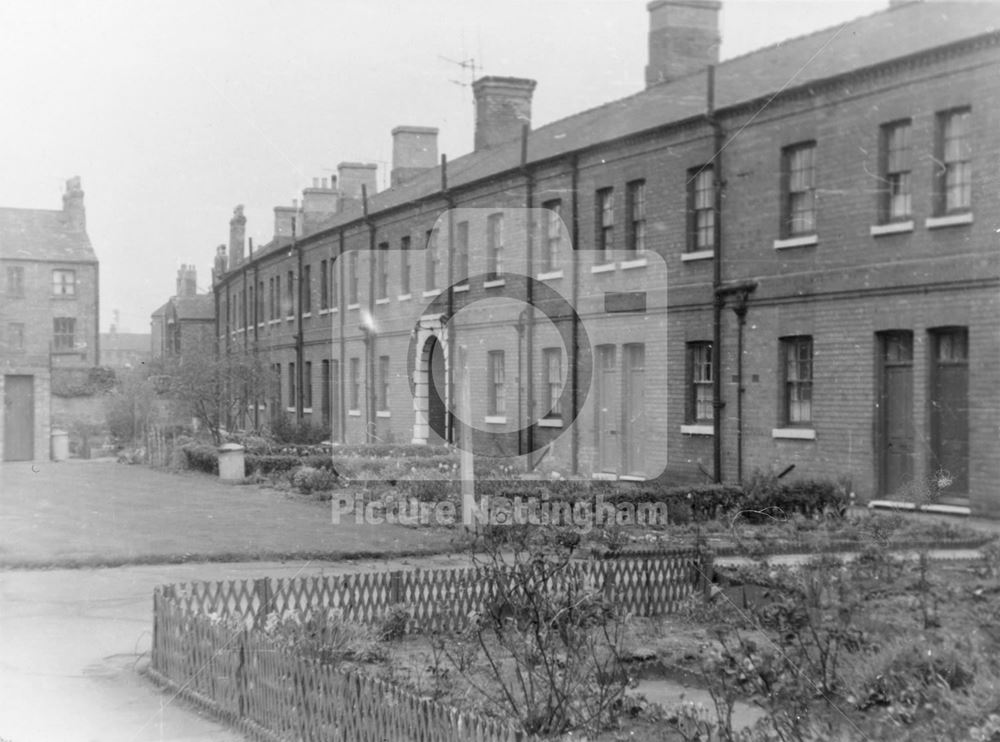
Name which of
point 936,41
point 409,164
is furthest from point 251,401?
point 936,41

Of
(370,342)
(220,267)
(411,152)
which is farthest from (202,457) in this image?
(411,152)

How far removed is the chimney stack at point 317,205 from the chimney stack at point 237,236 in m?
3.82

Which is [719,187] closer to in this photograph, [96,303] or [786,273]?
[786,273]

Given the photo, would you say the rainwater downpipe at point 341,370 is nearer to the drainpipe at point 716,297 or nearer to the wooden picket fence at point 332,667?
the drainpipe at point 716,297

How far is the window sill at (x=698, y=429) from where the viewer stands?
51.7 ft

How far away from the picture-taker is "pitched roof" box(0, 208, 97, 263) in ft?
39.5

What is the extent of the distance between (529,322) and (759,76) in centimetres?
707

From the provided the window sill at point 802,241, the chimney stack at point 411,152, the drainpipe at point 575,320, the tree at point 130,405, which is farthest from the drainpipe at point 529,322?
the tree at point 130,405

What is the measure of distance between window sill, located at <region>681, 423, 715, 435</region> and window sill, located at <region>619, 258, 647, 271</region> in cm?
312

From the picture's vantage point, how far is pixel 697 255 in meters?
16.1

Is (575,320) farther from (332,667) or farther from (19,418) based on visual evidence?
(19,418)

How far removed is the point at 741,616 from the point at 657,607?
50.2 inches

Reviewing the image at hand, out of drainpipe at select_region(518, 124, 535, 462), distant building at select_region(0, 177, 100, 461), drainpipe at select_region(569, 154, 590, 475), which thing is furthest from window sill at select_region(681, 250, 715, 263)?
distant building at select_region(0, 177, 100, 461)

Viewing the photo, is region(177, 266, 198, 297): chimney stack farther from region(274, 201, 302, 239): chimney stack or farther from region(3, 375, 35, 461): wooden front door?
region(3, 375, 35, 461): wooden front door
